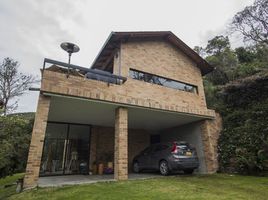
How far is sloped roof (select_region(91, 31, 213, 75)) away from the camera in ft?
29.2

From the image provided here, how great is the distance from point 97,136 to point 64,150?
2.07 m

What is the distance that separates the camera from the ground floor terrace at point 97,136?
25.0 ft

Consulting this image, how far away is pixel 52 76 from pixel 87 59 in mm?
10817

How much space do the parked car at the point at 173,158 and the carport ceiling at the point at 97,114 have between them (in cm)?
170

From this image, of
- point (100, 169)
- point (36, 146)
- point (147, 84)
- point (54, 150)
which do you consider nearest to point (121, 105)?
point (147, 84)

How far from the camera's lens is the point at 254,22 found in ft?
53.5

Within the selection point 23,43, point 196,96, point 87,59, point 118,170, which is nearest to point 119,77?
point 118,170

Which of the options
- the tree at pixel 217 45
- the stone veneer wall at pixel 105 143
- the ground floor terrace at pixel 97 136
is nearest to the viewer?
the ground floor terrace at pixel 97 136

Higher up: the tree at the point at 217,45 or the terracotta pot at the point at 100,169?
the tree at the point at 217,45

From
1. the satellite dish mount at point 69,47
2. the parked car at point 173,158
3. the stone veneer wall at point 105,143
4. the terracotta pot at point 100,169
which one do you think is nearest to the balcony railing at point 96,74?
the satellite dish mount at point 69,47

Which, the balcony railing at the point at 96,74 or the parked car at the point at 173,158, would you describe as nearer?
the balcony railing at the point at 96,74

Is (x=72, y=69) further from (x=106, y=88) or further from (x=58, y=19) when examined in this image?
(x=58, y=19)

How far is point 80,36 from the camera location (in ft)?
41.7

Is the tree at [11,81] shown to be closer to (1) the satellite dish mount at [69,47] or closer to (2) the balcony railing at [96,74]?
(2) the balcony railing at [96,74]
